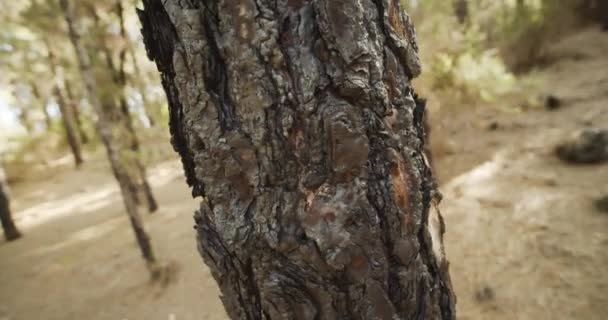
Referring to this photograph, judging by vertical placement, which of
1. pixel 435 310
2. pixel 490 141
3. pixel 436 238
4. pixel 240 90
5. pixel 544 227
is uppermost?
pixel 240 90

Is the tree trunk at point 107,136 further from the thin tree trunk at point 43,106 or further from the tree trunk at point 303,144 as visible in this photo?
the thin tree trunk at point 43,106

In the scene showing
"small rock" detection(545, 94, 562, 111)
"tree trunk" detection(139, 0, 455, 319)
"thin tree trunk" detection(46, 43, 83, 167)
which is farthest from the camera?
"thin tree trunk" detection(46, 43, 83, 167)

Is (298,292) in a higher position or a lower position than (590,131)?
higher

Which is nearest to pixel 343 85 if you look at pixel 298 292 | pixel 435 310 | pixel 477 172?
pixel 298 292

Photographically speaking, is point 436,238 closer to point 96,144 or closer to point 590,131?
point 590,131

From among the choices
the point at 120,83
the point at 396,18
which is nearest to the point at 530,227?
the point at 396,18

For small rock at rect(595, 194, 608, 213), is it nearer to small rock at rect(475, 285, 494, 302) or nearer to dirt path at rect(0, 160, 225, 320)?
small rock at rect(475, 285, 494, 302)

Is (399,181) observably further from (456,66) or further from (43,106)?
(43,106)

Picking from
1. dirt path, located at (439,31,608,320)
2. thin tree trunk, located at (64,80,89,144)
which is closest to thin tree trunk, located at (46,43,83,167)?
thin tree trunk, located at (64,80,89,144)
